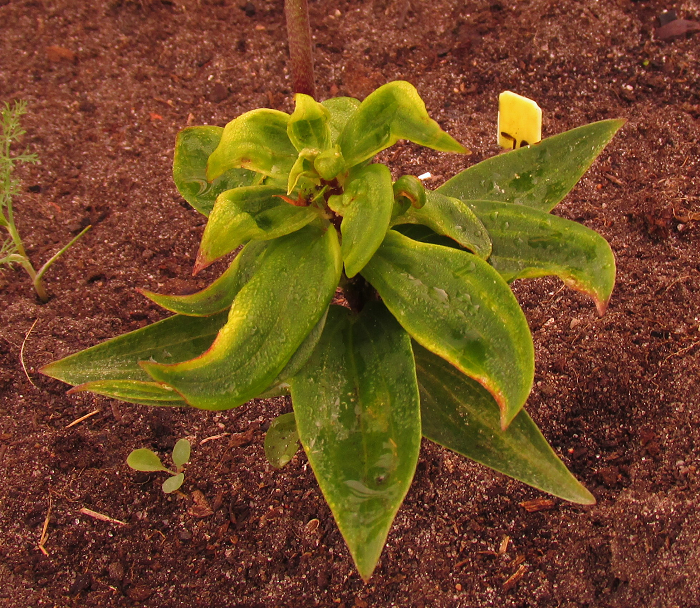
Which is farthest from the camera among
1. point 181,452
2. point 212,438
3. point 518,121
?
point 212,438

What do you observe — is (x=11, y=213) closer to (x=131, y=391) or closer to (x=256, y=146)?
(x=131, y=391)

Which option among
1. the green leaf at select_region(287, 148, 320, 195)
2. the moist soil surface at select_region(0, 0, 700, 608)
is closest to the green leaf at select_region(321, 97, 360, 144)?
the green leaf at select_region(287, 148, 320, 195)

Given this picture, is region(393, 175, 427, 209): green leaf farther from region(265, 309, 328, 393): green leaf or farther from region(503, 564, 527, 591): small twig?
region(503, 564, 527, 591): small twig

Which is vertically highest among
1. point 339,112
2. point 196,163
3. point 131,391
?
point 339,112

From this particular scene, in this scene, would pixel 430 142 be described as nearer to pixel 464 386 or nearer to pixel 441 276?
pixel 441 276

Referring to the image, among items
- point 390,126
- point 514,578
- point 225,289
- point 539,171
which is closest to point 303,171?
point 390,126

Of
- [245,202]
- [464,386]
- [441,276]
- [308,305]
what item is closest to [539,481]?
[464,386]

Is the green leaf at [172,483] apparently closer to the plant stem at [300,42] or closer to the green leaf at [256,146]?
the green leaf at [256,146]
